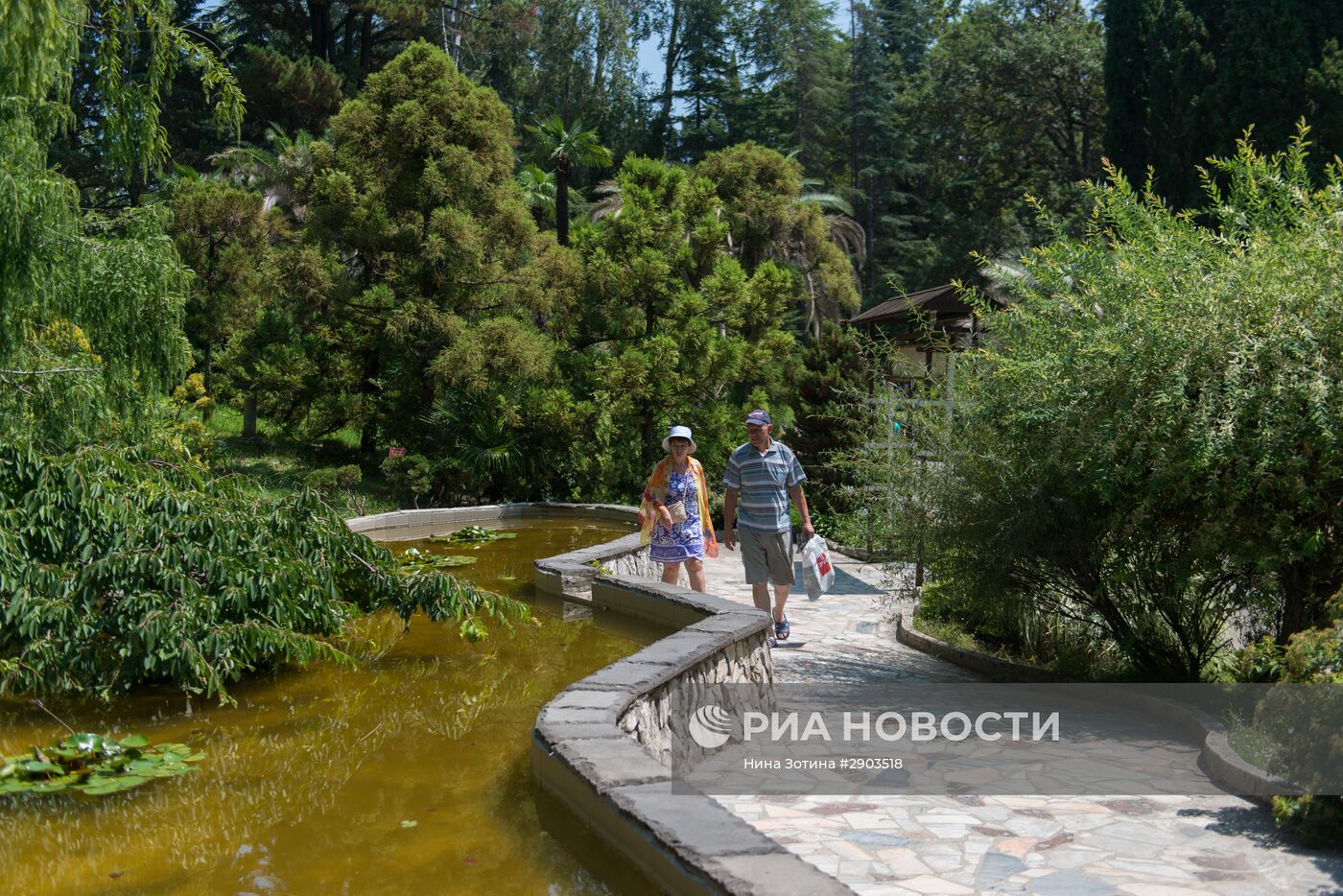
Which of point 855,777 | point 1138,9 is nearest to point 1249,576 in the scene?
point 855,777

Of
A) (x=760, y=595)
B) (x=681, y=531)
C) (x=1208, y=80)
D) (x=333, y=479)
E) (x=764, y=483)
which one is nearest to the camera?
(x=764, y=483)

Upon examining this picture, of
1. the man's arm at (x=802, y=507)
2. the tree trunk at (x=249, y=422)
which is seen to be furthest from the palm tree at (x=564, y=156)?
the man's arm at (x=802, y=507)

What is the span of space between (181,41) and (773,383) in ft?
44.3

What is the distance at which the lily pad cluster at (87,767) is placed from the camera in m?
5.32

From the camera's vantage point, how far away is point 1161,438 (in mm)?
6844

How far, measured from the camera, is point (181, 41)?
9.70 meters

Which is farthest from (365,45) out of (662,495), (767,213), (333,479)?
(662,495)

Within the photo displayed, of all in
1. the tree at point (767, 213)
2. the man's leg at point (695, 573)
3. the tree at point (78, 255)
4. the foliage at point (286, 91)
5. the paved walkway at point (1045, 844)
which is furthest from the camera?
the foliage at point (286, 91)

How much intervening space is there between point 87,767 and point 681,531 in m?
4.90

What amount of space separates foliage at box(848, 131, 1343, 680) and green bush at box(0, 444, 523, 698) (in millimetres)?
4432

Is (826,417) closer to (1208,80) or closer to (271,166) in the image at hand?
(1208,80)

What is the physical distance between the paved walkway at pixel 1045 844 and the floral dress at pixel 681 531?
13.4 feet

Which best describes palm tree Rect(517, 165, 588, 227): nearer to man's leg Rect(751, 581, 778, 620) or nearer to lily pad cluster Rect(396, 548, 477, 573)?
lily pad cluster Rect(396, 548, 477, 573)

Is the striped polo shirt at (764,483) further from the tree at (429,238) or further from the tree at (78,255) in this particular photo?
the tree at (429,238)
